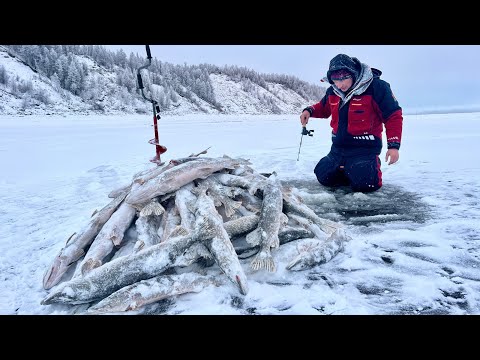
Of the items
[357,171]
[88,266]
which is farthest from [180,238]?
[357,171]

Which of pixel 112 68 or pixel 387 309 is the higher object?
pixel 112 68

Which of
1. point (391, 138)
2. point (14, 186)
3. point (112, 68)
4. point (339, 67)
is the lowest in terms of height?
point (14, 186)

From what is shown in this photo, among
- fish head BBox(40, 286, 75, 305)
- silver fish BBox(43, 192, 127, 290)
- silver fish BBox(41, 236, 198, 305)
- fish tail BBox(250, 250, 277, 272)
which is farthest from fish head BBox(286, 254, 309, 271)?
silver fish BBox(43, 192, 127, 290)

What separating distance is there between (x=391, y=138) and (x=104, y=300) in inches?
171

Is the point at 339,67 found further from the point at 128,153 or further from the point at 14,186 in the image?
the point at 128,153

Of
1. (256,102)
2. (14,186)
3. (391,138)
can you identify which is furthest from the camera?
(256,102)

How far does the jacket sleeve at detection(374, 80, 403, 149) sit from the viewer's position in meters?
4.74

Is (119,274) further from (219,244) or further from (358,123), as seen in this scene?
(358,123)

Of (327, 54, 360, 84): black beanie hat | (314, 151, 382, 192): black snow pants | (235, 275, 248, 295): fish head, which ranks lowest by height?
(235, 275, 248, 295): fish head

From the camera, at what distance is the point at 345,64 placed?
477cm

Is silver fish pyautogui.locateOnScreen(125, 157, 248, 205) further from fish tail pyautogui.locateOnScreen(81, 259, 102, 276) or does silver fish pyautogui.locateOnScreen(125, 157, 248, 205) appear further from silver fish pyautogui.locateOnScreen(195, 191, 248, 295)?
fish tail pyautogui.locateOnScreen(81, 259, 102, 276)

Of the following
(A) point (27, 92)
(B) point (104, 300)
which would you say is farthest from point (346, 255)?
(A) point (27, 92)

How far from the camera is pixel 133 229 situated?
357 cm

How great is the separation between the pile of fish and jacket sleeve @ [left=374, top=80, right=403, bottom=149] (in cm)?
192
